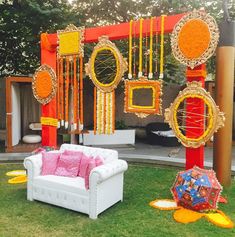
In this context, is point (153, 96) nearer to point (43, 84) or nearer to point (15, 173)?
point (43, 84)

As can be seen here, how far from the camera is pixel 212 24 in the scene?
4.62m

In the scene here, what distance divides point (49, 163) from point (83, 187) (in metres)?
1.02

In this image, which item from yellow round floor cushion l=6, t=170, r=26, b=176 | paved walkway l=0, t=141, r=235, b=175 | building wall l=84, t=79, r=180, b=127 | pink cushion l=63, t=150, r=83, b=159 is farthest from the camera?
building wall l=84, t=79, r=180, b=127

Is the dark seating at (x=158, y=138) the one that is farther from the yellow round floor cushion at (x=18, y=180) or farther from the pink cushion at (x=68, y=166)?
the pink cushion at (x=68, y=166)

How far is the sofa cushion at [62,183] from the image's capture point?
15.6ft

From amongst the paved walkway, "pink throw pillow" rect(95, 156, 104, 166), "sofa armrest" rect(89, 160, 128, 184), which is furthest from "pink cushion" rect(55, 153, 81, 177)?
the paved walkway

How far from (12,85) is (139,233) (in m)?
6.00

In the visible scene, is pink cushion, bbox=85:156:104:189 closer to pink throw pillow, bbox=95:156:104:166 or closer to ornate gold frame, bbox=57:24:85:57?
pink throw pillow, bbox=95:156:104:166

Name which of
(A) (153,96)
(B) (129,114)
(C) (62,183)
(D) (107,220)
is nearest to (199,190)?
(D) (107,220)

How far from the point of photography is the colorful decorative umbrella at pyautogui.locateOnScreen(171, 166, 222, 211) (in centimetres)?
477

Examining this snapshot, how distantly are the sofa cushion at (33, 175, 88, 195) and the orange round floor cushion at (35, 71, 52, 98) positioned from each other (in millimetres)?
2011

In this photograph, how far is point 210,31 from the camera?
15.2ft

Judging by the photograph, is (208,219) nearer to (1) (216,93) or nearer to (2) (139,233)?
(2) (139,233)

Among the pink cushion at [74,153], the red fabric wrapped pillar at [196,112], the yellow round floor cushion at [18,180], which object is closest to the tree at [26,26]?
the yellow round floor cushion at [18,180]
